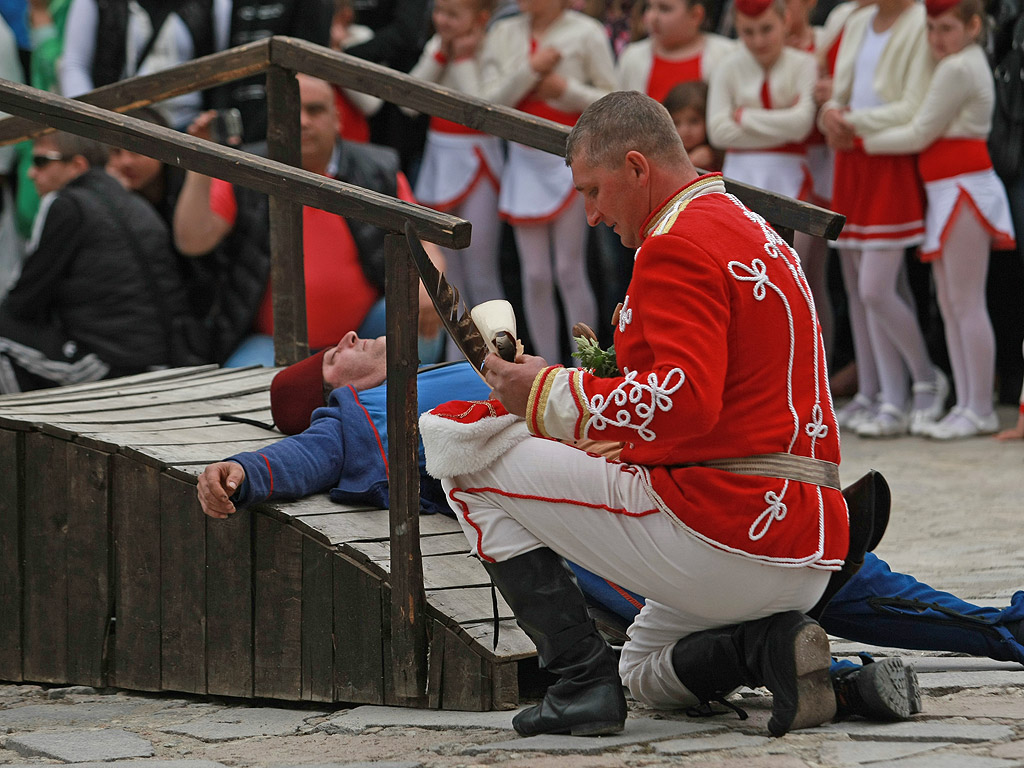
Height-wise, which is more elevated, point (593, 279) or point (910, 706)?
point (593, 279)

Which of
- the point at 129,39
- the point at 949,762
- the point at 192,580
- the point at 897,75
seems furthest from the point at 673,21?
the point at 949,762

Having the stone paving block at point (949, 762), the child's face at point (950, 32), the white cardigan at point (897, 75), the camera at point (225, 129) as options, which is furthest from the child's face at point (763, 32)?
the stone paving block at point (949, 762)

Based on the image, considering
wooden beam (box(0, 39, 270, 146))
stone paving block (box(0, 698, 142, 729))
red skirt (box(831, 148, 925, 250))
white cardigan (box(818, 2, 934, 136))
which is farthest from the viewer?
red skirt (box(831, 148, 925, 250))

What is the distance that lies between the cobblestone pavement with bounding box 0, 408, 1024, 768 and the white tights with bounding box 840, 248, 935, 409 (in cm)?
269

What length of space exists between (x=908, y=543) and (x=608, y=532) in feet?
7.72

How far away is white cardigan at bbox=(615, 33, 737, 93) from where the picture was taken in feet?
23.9

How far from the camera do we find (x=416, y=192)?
305 inches

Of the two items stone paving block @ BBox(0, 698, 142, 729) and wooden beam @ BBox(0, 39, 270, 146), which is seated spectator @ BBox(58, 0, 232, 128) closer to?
wooden beam @ BBox(0, 39, 270, 146)

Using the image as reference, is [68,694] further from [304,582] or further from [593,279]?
[593,279]

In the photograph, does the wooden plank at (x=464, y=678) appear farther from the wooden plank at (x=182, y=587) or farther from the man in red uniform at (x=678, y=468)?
the wooden plank at (x=182, y=587)

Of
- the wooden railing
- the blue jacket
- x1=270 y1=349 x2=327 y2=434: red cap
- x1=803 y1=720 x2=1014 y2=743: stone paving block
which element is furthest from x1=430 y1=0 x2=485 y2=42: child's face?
x1=803 y1=720 x2=1014 y2=743: stone paving block

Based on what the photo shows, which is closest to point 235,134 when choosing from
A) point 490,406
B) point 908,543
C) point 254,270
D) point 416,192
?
point 254,270

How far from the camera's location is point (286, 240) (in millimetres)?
4996

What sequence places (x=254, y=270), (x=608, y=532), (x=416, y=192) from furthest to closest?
(x=416, y=192)
(x=254, y=270)
(x=608, y=532)
